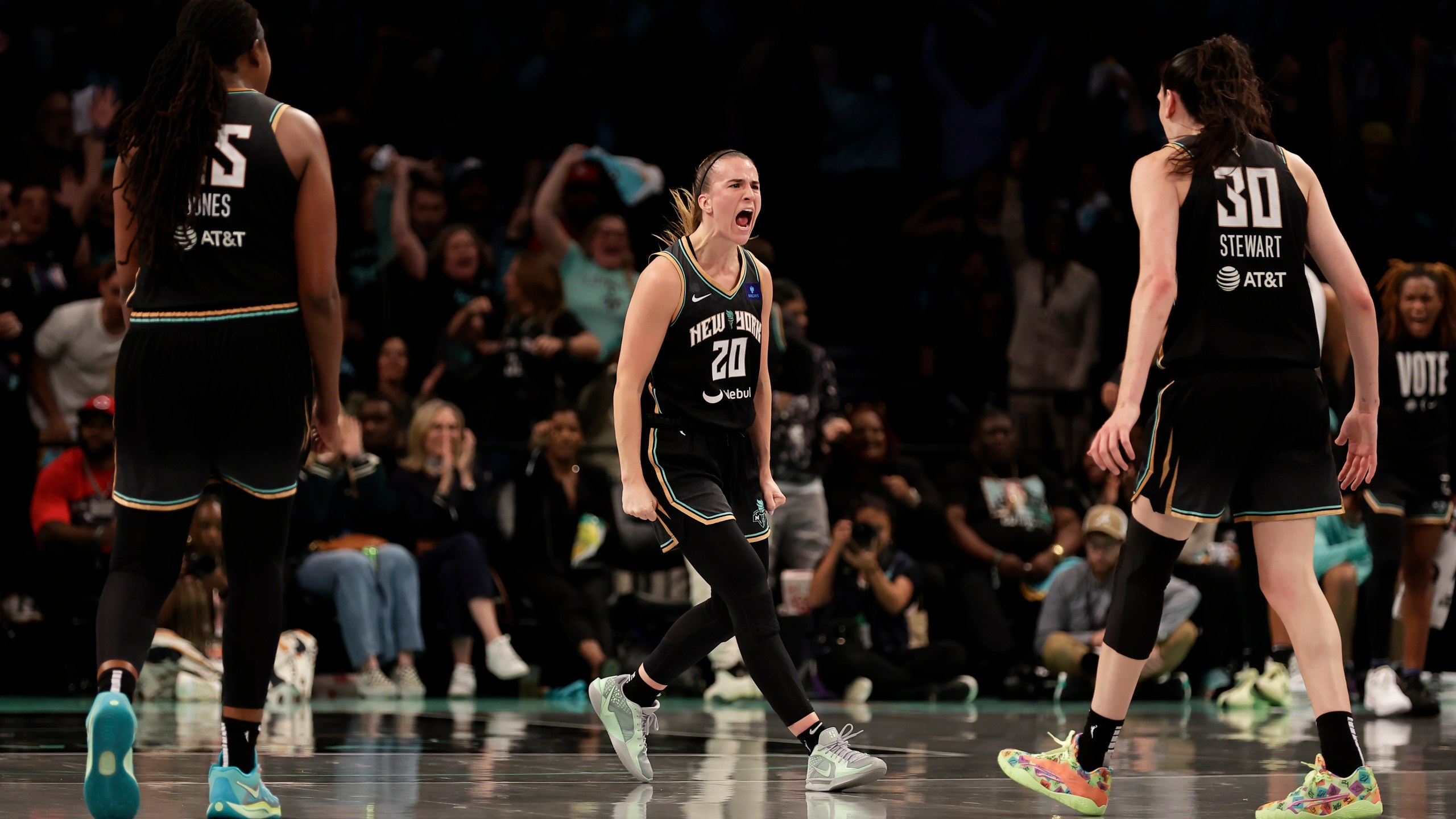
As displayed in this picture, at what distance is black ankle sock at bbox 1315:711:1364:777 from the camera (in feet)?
15.4

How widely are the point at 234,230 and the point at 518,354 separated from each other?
628 centimetres

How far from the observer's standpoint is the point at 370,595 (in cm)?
970

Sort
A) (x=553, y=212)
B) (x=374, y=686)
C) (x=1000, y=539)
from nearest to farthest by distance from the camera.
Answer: (x=374, y=686)
(x=1000, y=539)
(x=553, y=212)

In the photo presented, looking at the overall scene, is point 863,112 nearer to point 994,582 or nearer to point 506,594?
point 994,582

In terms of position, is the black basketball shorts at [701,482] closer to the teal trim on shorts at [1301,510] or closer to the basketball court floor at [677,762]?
the basketball court floor at [677,762]

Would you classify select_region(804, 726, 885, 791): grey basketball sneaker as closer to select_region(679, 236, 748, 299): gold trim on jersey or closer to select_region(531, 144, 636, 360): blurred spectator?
select_region(679, 236, 748, 299): gold trim on jersey

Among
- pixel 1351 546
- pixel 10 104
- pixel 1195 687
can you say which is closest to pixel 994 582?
pixel 1195 687

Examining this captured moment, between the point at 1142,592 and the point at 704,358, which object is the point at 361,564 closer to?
the point at 704,358

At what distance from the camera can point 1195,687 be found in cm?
1073

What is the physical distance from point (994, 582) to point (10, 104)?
7.08 meters

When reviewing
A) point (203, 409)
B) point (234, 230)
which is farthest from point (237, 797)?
point (234, 230)

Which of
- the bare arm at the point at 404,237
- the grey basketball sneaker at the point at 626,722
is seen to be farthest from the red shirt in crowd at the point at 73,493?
the grey basketball sneaker at the point at 626,722

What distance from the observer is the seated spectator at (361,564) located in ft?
31.7

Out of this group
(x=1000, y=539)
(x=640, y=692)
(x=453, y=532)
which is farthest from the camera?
(x=1000, y=539)
